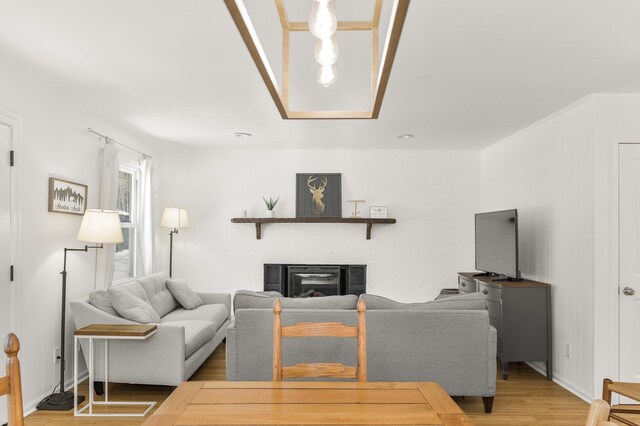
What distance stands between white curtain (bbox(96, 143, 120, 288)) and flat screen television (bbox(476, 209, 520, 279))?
4.02 m

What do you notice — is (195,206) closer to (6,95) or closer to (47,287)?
(47,287)

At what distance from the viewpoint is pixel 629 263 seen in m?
3.75

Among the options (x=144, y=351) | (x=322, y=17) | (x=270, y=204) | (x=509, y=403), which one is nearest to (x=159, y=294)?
(x=144, y=351)

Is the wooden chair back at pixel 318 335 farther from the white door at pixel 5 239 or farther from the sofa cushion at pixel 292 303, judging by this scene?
the white door at pixel 5 239

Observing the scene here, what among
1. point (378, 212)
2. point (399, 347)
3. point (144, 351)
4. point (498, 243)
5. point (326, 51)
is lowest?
point (144, 351)

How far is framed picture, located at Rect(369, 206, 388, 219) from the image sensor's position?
6.52 meters

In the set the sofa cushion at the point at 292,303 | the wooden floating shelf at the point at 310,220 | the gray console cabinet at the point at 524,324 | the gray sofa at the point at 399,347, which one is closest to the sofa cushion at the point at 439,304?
the gray sofa at the point at 399,347

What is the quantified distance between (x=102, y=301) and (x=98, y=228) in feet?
2.17

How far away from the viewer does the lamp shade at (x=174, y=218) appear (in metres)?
5.99

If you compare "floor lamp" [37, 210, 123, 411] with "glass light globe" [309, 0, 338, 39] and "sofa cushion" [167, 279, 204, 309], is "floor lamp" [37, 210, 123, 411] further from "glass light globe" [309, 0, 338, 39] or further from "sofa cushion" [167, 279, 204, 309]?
"glass light globe" [309, 0, 338, 39]

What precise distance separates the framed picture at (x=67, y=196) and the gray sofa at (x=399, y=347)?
1.84 m

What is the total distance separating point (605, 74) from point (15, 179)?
443 cm

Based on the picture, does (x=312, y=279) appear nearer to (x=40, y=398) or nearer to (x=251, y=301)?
(x=251, y=301)

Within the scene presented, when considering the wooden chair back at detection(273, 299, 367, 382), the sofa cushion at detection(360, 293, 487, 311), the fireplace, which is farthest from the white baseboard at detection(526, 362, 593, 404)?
the fireplace
